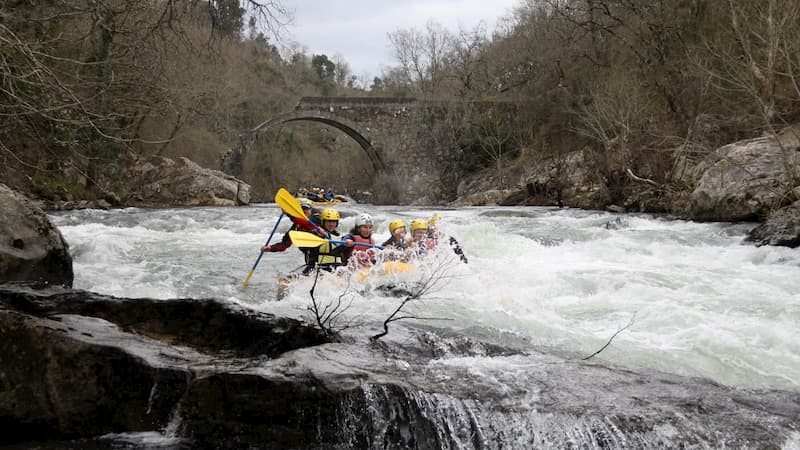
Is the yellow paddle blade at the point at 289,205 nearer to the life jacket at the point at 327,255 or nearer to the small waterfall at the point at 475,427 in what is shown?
the life jacket at the point at 327,255

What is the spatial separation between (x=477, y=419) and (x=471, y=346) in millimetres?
1119

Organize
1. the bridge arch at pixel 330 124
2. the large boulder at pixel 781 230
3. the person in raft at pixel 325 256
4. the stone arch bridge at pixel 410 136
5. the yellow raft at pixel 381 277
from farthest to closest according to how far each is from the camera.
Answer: the stone arch bridge at pixel 410 136, the bridge arch at pixel 330 124, the large boulder at pixel 781 230, the person in raft at pixel 325 256, the yellow raft at pixel 381 277

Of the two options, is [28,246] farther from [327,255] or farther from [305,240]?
[327,255]

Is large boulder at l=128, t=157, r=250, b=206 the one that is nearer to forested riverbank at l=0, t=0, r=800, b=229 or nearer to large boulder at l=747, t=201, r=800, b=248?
forested riverbank at l=0, t=0, r=800, b=229

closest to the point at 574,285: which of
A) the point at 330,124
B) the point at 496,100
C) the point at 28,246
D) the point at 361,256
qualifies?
the point at 361,256

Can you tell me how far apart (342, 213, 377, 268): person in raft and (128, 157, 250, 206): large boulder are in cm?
1380

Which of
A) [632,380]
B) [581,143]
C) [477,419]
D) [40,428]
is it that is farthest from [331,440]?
[581,143]

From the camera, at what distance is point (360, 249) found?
24.1ft

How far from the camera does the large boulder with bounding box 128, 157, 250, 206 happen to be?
20250 mm

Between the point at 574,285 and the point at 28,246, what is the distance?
5.44 meters

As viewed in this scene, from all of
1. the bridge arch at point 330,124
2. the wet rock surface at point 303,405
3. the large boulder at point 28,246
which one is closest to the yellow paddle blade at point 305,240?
the large boulder at point 28,246

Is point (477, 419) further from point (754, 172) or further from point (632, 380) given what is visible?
point (754, 172)

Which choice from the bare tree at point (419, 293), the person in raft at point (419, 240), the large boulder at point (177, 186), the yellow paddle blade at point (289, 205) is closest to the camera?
the bare tree at point (419, 293)

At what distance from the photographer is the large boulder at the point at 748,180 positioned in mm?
10992
